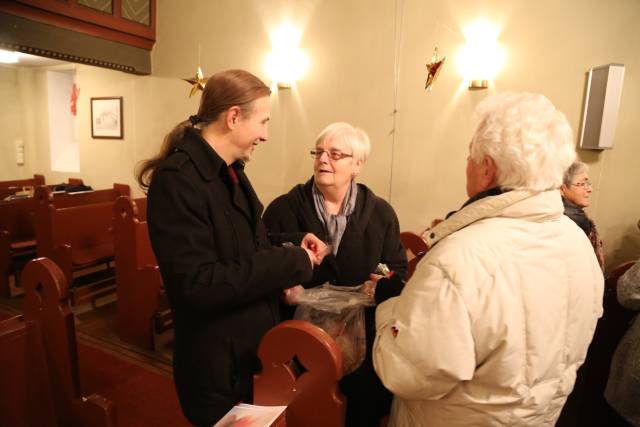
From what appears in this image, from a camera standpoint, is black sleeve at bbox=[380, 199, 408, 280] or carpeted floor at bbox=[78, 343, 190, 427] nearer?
black sleeve at bbox=[380, 199, 408, 280]

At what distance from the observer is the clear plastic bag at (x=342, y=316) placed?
114 cm

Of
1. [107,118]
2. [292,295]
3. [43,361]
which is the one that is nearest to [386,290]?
[292,295]

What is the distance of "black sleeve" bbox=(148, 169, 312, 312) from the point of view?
3.21ft

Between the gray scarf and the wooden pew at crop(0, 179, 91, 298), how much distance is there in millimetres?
3065

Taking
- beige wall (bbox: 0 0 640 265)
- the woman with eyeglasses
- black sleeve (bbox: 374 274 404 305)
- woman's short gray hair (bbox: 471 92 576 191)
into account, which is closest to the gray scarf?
the woman with eyeglasses

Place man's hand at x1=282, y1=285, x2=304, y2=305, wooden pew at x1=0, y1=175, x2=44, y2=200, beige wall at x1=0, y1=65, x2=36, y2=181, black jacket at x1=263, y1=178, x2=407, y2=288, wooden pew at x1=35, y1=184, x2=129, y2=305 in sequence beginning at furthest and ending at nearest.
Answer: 1. beige wall at x1=0, y1=65, x2=36, y2=181
2. wooden pew at x1=0, y1=175, x2=44, y2=200
3. wooden pew at x1=35, y1=184, x2=129, y2=305
4. black jacket at x1=263, y1=178, x2=407, y2=288
5. man's hand at x1=282, y1=285, x2=304, y2=305

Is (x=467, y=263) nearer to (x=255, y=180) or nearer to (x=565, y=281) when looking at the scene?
(x=565, y=281)

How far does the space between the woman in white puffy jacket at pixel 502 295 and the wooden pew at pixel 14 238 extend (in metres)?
3.92

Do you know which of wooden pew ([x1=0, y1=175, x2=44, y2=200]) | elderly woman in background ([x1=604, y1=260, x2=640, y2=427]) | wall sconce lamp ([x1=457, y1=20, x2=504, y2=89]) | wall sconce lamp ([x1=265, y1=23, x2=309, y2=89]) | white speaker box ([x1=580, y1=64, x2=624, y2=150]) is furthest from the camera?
wooden pew ([x1=0, y1=175, x2=44, y2=200])

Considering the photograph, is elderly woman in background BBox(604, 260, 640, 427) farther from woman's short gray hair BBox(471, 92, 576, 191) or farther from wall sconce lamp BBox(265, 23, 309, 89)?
wall sconce lamp BBox(265, 23, 309, 89)

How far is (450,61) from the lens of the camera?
3.16 m

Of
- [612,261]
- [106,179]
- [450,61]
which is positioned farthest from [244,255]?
[106,179]

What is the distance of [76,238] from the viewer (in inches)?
139

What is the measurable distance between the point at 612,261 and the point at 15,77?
27.5 ft
